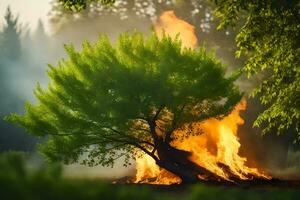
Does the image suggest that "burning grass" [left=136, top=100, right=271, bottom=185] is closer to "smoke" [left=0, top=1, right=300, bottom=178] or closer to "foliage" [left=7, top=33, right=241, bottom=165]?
"foliage" [left=7, top=33, right=241, bottom=165]

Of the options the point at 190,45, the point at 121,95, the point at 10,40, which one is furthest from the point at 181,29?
the point at 10,40

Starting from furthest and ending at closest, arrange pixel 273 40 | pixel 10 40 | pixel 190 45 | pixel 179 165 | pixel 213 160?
pixel 10 40, pixel 190 45, pixel 213 160, pixel 179 165, pixel 273 40

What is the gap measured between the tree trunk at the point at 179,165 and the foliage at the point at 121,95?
0.93m

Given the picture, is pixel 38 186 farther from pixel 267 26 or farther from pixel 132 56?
pixel 132 56

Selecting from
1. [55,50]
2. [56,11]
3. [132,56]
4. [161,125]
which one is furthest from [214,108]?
[55,50]

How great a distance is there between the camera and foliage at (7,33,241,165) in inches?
704

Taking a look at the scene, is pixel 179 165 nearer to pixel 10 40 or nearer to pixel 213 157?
pixel 213 157

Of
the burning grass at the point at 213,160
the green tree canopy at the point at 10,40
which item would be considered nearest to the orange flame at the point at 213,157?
the burning grass at the point at 213,160

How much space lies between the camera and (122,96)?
700 inches

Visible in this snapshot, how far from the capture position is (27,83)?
50.3m

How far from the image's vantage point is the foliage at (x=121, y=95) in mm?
17891

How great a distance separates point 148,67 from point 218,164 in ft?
22.6

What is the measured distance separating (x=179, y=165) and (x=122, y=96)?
483cm

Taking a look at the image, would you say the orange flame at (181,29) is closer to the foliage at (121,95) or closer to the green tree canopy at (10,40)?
the foliage at (121,95)
